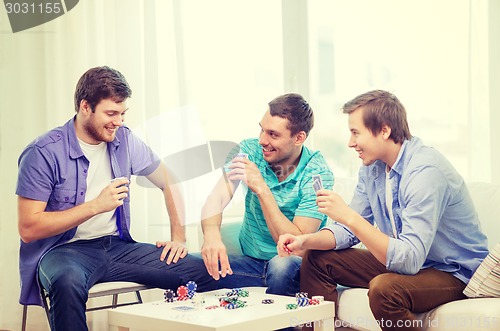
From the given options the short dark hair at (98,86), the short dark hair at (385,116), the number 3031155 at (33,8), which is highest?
the number 3031155 at (33,8)

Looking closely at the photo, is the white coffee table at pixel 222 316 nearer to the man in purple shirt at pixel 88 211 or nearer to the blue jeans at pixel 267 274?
the blue jeans at pixel 267 274

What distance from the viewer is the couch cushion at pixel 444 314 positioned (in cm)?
201

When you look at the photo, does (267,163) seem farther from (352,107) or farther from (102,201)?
(102,201)

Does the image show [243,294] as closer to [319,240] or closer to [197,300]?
[197,300]

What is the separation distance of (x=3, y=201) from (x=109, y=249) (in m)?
1.01

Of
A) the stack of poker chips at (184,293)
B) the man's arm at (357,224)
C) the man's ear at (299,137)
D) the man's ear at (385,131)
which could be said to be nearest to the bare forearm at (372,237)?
the man's arm at (357,224)

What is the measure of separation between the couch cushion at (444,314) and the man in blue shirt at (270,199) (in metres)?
0.23

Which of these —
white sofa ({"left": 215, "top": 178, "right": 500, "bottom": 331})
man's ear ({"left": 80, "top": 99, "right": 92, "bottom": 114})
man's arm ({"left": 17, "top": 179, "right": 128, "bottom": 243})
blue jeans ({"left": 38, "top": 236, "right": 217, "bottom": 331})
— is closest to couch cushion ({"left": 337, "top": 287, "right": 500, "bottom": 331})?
white sofa ({"left": 215, "top": 178, "right": 500, "bottom": 331})

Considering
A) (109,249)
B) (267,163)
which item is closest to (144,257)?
(109,249)

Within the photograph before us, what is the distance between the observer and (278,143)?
282cm

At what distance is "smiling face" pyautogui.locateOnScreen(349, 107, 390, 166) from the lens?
2420mm

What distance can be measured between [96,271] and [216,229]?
17.9 inches

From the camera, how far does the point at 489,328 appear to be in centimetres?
199

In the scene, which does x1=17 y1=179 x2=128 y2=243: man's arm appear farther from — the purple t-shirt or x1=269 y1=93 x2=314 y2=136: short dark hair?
x1=269 y1=93 x2=314 y2=136: short dark hair
